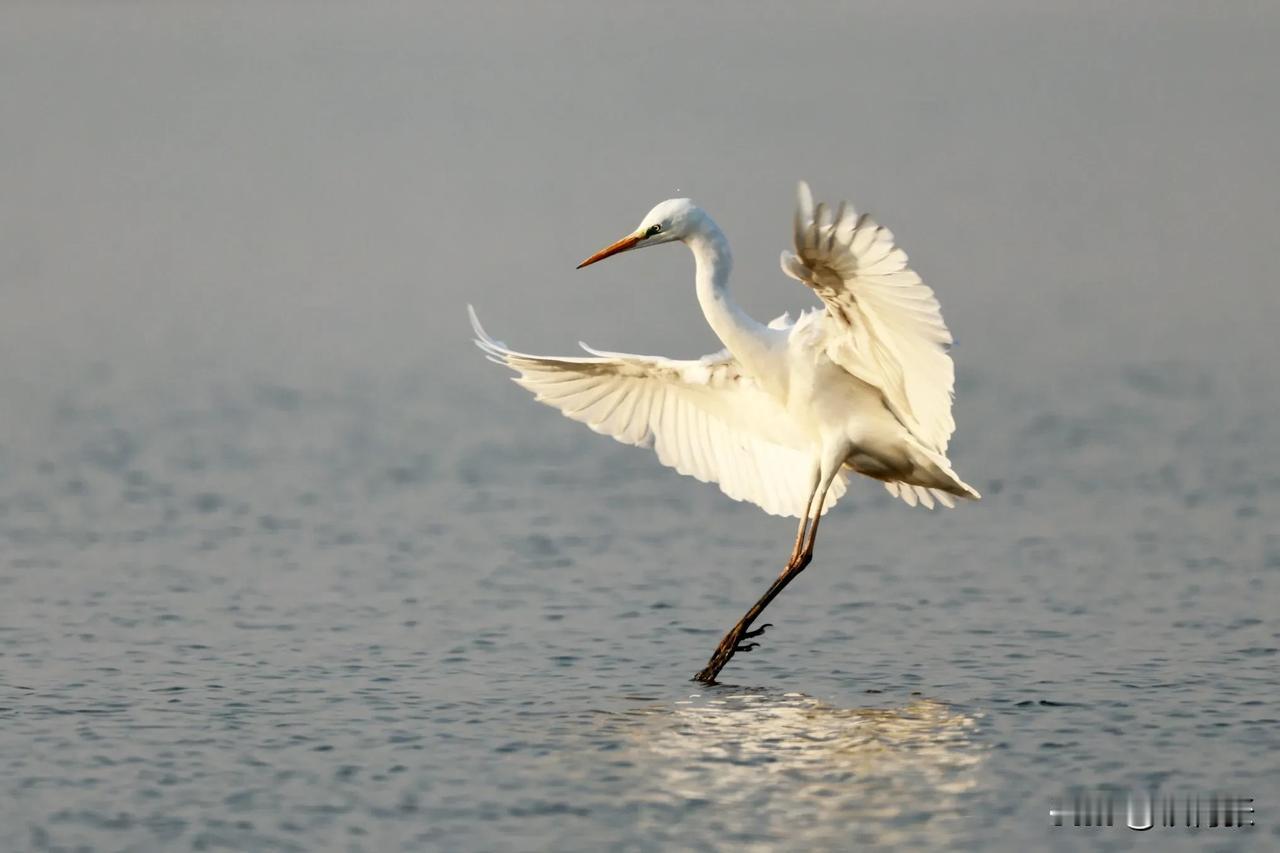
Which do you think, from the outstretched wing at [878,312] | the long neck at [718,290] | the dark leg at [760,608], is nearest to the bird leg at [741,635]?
the dark leg at [760,608]

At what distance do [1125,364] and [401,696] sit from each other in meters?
12.8

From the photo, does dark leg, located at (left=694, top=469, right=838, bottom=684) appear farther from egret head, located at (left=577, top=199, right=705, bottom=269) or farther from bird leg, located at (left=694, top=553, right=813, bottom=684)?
egret head, located at (left=577, top=199, right=705, bottom=269)

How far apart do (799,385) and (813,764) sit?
2338mm

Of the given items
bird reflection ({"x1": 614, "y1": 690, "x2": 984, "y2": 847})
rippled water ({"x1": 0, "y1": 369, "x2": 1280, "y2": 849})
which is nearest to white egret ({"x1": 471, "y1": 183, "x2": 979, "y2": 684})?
rippled water ({"x1": 0, "y1": 369, "x2": 1280, "y2": 849})

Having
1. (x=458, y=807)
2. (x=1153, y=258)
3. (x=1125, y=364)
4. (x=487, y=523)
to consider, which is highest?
(x=1153, y=258)

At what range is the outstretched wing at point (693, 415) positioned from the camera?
430 inches

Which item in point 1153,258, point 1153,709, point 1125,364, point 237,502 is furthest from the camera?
point 1153,258

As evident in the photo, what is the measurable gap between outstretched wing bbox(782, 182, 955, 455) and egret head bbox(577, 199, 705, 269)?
90cm

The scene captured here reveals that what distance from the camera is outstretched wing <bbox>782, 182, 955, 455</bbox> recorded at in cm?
858

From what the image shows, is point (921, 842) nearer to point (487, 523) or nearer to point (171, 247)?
point (487, 523)

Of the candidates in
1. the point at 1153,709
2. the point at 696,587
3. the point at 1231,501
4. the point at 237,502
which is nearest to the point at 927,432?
the point at 1153,709

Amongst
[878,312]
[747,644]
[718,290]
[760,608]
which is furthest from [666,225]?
[747,644]

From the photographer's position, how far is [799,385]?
10.2 metres

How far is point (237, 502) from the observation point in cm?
1523
